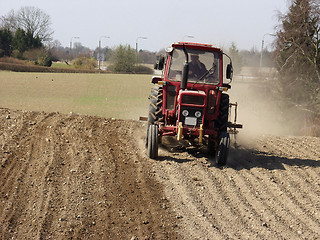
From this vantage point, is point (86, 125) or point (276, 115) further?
point (276, 115)

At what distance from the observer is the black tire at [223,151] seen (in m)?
9.04

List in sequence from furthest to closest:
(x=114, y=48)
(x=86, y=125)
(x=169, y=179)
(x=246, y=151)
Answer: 1. (x=114, y=48)
2. (x=86, y=125)
3. (x=246, y=151)
4. (x=169, y=179)

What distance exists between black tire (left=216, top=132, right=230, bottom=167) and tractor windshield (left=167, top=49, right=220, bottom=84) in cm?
138

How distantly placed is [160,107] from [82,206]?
3841 millimetres

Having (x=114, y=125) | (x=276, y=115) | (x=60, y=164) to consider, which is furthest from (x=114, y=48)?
(x=60, y=164)

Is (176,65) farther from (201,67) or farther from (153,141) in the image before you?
(153,141)

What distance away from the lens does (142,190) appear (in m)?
7.45

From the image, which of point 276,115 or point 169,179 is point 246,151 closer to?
point 169,179

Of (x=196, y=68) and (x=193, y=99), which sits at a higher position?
(x=196, y=68)

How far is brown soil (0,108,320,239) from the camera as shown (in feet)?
19.8

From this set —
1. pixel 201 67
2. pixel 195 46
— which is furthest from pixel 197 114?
pixel 195 46

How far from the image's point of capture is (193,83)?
31.5 feet

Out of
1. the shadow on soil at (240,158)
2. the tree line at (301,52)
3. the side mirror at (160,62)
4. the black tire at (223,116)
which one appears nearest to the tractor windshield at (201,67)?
the side mirror at (160,62)

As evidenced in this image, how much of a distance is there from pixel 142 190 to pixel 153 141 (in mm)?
1903
